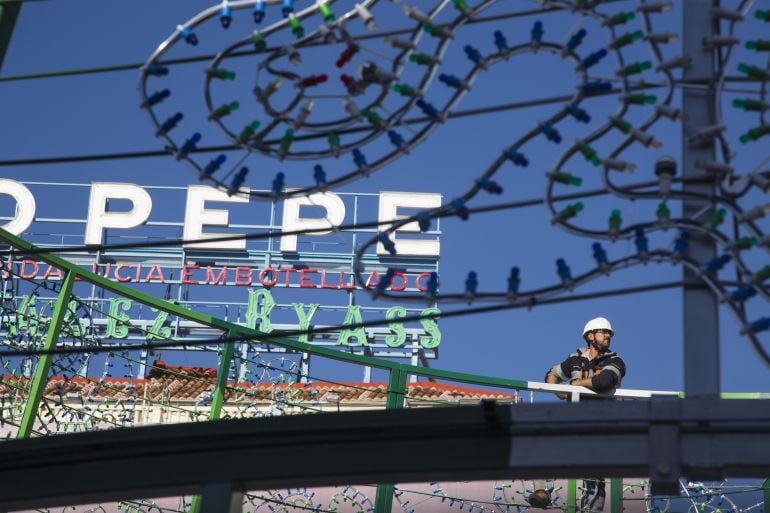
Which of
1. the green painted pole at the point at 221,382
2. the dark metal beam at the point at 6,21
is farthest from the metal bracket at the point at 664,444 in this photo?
the green painted pole at the point at 221,382

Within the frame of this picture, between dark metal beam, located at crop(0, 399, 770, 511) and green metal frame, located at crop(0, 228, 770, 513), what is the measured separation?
2731mm

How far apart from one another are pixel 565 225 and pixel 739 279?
85cm

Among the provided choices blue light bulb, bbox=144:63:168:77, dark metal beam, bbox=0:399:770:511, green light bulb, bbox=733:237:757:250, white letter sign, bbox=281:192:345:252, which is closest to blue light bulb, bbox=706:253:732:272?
green light bulb, bbox=733:237:757:250

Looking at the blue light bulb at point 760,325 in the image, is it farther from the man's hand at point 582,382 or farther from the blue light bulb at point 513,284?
the man's hand at point 582,382

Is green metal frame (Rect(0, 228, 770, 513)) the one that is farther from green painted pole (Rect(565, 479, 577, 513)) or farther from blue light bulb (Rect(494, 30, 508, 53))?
blue light bulb (Rect(494, 30, 508, 53))

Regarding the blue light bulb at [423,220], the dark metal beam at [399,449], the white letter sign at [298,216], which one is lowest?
the dark metal beam at [399,449]

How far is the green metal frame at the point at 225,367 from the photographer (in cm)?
927

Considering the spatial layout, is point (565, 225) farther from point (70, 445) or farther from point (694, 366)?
point (70, 445)

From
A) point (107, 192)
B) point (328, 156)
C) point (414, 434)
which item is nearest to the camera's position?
point (414, 434)

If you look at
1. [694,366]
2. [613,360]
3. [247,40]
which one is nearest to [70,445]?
[247,40]

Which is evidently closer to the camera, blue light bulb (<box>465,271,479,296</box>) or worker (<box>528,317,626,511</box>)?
blue light bulb (<box>465,271,479,296</box>)

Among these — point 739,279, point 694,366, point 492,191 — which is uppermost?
point 492,191

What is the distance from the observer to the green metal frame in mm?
9266

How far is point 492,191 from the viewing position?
670cm
